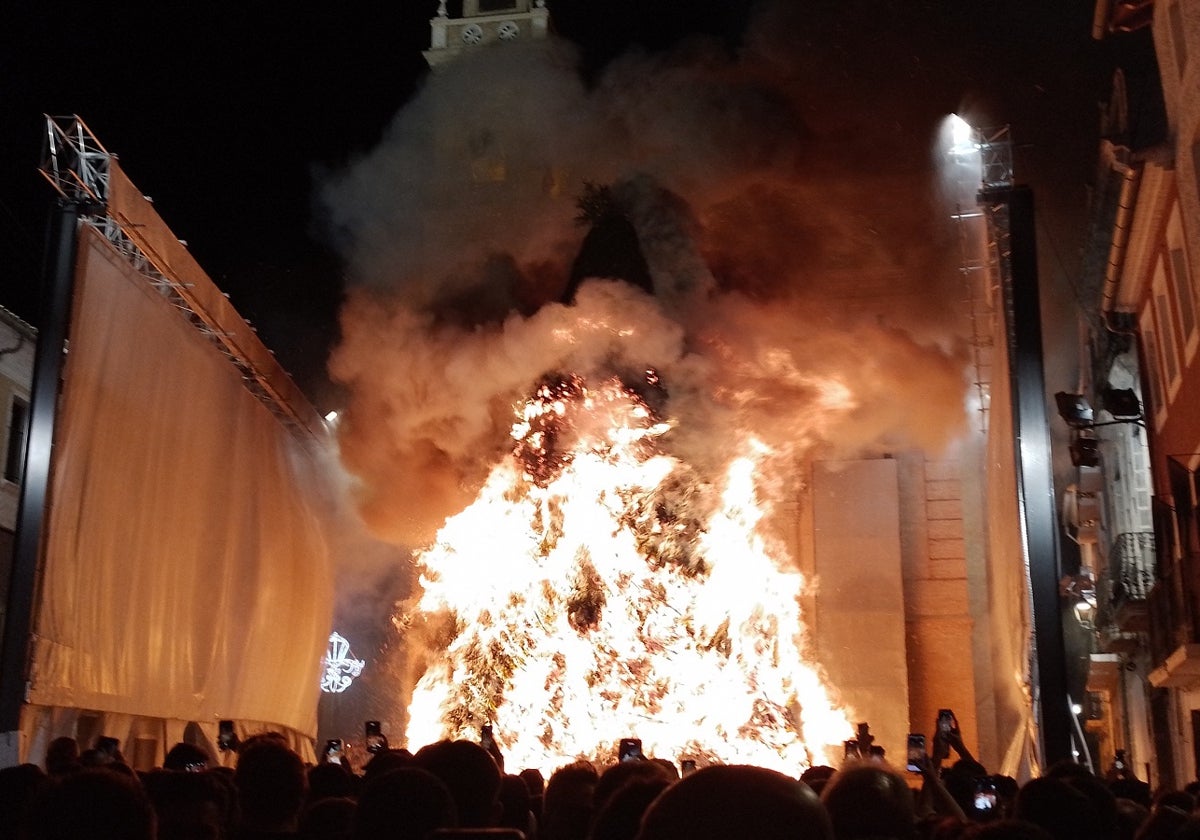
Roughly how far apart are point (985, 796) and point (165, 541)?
35.3 ft

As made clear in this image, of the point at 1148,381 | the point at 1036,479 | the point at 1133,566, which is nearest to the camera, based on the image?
the point at 1036,479

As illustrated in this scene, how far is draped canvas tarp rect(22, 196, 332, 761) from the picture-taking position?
A: 37.6 ft

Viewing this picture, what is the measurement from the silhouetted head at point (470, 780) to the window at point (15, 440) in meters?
17.7

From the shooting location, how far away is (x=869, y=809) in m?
→ 2.87

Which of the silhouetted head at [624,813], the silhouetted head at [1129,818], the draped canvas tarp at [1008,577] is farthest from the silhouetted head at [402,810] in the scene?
the draped canvas tarp at [1008,577]

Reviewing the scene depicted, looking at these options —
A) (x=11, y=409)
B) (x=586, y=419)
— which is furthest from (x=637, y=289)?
(x=11, y=409)

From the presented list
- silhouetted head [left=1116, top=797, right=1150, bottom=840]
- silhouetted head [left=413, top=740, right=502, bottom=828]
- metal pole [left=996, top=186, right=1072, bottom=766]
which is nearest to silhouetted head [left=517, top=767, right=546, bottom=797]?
silhouetted head [left=413, top=740, right=502, bottom=828]

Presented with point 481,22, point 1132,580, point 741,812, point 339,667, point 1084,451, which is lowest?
point 741,812

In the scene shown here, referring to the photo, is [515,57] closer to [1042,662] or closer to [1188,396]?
[1188,396]

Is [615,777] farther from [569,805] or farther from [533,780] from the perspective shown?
[533,780]

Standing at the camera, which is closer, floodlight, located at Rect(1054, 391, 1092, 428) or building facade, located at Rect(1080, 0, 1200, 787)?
building facade, located at Rect(1080, 0, 1200, 787)

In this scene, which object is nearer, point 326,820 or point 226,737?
point 326,820

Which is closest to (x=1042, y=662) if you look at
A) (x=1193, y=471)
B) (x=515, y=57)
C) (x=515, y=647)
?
(x=1193, y=471)

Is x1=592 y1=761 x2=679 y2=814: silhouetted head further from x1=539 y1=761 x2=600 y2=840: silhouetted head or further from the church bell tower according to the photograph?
the church bell tower
